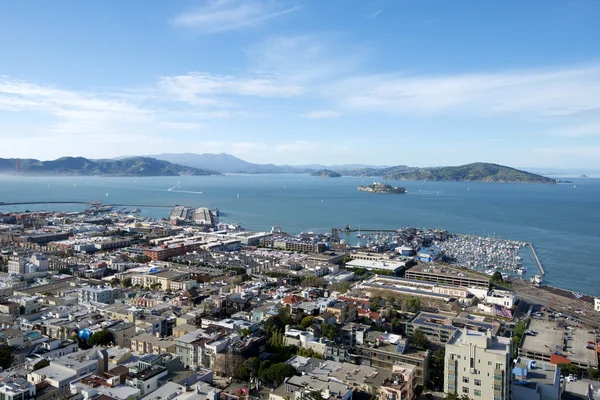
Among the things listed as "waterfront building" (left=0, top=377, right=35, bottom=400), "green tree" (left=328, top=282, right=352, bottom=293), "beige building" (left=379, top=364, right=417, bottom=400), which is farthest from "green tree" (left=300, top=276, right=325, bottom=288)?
"waterfront building" (left=0, top=377, right=35, bottom=400)

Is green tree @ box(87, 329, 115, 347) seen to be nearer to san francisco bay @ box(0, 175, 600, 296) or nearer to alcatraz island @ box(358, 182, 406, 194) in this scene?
san francisco bay @ box(0, 175, 600, 296)

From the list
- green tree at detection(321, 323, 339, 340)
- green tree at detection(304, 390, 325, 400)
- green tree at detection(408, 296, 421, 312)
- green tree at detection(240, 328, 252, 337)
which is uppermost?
green tree at detection(304, 390, 325, 400)

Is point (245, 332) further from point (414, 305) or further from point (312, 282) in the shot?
point (312, 282)

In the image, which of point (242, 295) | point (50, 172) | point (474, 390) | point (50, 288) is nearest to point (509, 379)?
point (474, 390)

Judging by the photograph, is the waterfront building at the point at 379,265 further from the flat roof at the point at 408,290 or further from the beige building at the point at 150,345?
the beige building at the point at 150,345

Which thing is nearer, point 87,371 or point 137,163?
point 87,371

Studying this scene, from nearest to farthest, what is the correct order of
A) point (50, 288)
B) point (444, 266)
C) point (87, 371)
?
point (87, 371) < point (50, 288) < point (444, 266)

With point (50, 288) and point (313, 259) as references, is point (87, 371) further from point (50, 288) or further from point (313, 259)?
point (313, 259)
